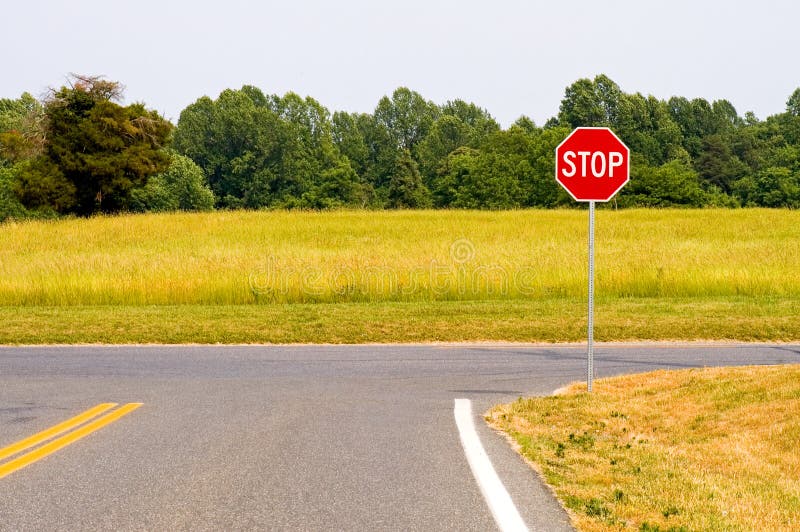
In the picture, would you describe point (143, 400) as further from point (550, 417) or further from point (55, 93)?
point (55, 93)

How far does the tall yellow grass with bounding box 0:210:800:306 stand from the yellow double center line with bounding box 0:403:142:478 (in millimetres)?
13671

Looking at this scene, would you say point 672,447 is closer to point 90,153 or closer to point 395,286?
point 395,286

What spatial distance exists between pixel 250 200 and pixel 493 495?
88.0 meters

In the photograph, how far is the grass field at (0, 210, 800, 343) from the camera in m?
17.5

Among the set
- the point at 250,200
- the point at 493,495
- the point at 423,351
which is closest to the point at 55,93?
the point at 250,200

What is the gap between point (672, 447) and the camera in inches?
291

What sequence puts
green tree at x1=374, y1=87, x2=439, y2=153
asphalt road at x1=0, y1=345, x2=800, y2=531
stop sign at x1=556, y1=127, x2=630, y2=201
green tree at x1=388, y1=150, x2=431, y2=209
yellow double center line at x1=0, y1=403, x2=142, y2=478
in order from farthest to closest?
green tree at x1=374, y1=87, x2=439, y2=153 < green tree at x1=388, y1=150, x2=431, y2=209 < stop sign at x1=556, y1=127, x2=630, y2=201 < yellow double center line at x1=0, y1=403, x2=142, y2=478 < asphalt road at x1=0, y1=345, x2=800, y2=531

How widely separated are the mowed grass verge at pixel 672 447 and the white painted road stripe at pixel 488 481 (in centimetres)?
33

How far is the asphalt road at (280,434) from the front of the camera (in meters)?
5.32

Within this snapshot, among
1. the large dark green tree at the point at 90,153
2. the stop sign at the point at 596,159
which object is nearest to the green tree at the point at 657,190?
the stop sign at the point at 596,159

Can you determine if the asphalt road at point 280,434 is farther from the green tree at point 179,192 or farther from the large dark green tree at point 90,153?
the green tree at point 179,192

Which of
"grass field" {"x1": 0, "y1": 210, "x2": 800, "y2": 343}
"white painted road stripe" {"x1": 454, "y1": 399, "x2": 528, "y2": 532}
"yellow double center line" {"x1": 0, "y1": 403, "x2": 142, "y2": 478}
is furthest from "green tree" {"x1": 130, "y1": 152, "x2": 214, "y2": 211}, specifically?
"white painted road stripe" {"x1": 454, "y1": 399, "x2": 528, "y2": 532}

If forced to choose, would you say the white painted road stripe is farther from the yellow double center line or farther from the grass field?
the grass field

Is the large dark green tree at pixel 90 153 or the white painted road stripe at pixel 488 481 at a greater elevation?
the large dark green tree at pixel 90 153
